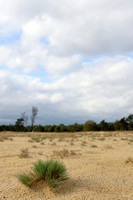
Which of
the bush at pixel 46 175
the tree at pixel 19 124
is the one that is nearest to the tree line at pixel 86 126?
the tree at pixel 19 124

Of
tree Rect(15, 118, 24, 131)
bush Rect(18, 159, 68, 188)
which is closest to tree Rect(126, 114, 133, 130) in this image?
tree Rect(15, 118, 24, 131)

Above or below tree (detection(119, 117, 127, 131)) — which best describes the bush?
below

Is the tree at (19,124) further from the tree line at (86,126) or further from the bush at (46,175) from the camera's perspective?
the bush at (46,175)

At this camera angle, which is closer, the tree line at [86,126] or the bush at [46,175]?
the bush at [46,175]

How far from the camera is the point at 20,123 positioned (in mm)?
71625

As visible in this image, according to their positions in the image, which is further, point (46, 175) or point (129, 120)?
point (129, 120)

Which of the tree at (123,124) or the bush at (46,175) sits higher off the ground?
the tree at (123,124)

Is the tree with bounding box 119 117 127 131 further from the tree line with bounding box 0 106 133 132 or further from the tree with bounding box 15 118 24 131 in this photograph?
the tree with bounding box 15 118 24 131

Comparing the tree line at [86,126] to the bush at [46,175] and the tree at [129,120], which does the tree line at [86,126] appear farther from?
the bush at [46,175]

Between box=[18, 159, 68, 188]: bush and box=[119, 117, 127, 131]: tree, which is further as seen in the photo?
box=[119, 117, 127, 131]: tree

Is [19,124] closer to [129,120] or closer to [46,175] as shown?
[129,120]

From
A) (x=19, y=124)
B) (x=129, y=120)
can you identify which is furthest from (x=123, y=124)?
(x=19, y=124)

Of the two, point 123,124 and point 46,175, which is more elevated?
point 123,124

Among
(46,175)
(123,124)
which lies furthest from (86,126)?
(46,175)
